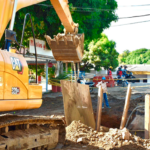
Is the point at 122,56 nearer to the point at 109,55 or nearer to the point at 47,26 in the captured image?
the point at 109,55

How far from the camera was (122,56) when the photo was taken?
3647 inches

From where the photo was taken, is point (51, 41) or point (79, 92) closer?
point (51, 41)

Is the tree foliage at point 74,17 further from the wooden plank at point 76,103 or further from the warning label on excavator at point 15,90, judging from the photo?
the warning label on excavator at point 15,90

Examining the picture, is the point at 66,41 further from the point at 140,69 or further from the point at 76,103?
the point at 140,69

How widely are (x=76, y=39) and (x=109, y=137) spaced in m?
3.23

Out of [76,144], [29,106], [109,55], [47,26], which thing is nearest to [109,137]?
[76,144]

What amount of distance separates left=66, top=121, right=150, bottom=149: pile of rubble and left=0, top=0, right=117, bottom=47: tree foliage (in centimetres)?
710

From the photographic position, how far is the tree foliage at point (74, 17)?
11.8 m

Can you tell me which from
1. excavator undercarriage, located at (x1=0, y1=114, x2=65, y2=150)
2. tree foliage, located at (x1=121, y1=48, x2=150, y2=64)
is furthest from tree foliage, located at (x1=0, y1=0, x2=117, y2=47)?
tree foliage, located at (x1=121, y1=48, x2=150, y2=64)

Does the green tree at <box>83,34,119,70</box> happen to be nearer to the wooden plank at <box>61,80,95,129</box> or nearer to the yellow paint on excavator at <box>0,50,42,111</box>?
the wooden plank at <box>61,80,95,129</box>

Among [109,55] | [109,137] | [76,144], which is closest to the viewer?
[76,144]

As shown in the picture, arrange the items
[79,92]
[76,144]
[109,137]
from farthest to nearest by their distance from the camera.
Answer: [79,92]
[109,137]
[76,144]

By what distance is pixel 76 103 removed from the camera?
286 inches

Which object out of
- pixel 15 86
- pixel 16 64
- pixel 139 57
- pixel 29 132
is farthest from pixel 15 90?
pixel 139 57
